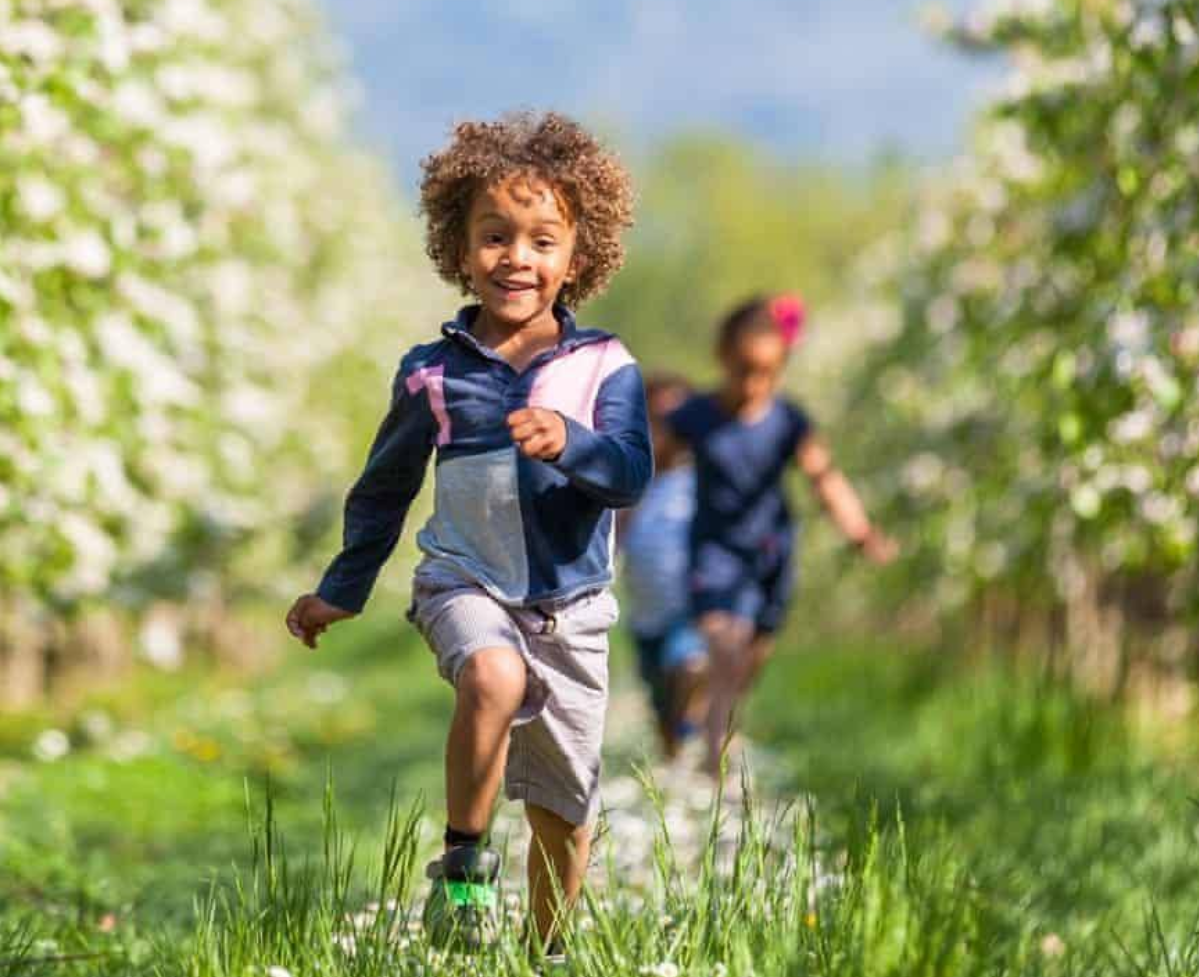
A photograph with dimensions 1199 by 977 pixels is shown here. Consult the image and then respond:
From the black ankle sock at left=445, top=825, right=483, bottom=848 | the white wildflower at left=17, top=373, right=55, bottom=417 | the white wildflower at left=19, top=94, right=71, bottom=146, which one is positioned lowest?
the black ankle sock at left=445, top=825, right=483, bottom=848

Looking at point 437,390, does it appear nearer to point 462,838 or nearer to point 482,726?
point 482,726

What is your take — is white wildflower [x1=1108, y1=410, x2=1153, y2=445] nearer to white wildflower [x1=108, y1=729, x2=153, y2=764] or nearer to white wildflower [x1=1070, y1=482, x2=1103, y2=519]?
white wildflower [x1=1070, y1=482, x2=1103, y2=519]

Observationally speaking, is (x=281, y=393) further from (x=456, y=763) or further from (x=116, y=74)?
(x=456, y=763)

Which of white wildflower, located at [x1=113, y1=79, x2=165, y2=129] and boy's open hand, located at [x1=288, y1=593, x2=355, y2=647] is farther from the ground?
white wildflower, located at [x1=113, y1=79, x2=165, y2=129]

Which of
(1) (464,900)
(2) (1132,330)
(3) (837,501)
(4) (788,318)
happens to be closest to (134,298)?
(4) (788,318)

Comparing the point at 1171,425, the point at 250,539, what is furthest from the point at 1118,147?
the point at 250,539

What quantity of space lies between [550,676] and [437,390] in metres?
0.64

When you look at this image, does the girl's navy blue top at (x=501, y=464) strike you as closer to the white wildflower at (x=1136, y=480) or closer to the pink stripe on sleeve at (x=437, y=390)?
the pink stripe on sleeve at (x=437, y=390)

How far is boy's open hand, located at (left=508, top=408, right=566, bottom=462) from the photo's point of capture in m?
3.85

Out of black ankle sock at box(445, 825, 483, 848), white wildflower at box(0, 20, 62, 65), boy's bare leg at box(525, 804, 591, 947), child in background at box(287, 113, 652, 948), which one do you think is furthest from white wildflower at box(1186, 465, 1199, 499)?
white wildflower at box(0, 20, 62, 65)

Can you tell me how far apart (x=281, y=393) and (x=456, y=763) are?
43.2 feet

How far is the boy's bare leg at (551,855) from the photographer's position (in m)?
4.33

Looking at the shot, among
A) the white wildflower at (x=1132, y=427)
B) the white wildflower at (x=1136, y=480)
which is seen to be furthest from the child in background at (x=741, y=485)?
the white wildflower at (x=1132, y=427)

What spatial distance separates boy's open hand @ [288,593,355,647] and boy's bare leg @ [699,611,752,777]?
4544mm
